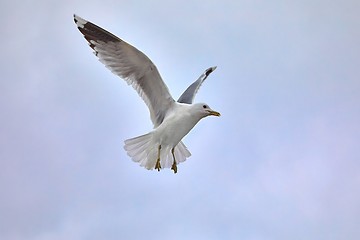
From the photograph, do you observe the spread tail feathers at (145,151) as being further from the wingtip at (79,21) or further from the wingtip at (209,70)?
the wingtip at (209,70)

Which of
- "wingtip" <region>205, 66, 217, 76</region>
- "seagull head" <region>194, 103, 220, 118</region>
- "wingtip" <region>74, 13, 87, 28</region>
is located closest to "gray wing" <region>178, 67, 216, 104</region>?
"wingtip" <region>205, 66, 217, 76</region>

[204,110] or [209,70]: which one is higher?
[209,70]

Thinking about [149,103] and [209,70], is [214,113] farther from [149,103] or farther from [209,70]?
[209,70]

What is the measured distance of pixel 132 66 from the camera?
607 inches

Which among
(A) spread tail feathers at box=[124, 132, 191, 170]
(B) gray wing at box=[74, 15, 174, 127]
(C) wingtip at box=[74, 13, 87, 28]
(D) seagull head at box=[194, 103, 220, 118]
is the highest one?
(C) wingtip at box=[74, 13, 87, 28]

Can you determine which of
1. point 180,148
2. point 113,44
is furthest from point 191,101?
point 113,44

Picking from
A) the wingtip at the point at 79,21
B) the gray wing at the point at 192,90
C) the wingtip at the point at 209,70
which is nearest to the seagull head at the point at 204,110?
the gray wing at the point at 192,90

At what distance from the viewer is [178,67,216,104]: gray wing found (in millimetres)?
16688

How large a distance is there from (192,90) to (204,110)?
192cm

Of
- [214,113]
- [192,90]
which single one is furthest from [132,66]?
[192,90]

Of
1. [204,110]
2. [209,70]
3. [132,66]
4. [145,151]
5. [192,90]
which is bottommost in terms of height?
[145,151]

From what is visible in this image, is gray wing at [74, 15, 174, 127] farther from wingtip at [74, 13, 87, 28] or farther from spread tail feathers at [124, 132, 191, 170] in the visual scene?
spread tail feathers at [124, 132, 191, 170]

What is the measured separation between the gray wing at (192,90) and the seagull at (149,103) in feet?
2.85

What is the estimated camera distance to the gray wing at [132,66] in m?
15.2
